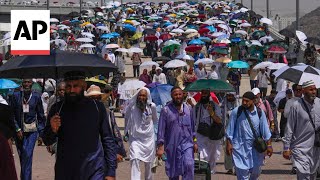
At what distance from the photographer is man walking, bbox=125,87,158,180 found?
13.3 metres

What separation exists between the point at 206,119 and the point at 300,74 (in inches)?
68.6

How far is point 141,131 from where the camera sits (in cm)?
1348

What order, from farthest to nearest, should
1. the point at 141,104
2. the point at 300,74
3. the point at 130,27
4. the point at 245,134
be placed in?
the point at 130,27 < the point at 141,104 < the point at 300,74 < the point at 245,134

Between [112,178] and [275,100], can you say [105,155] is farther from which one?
[275,100]

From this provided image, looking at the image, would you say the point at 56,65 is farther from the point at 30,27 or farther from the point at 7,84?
the point at 7,84

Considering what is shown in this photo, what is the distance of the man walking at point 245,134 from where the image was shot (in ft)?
39.6

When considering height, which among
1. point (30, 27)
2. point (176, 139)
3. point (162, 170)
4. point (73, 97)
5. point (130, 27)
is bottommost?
point (162, 170)

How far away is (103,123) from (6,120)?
94 centimetres

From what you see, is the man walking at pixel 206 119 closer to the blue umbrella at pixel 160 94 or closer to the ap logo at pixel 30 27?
the blue umbrella at pixel 160 94

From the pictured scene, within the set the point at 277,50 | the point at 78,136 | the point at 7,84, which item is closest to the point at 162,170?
the point at 7,84

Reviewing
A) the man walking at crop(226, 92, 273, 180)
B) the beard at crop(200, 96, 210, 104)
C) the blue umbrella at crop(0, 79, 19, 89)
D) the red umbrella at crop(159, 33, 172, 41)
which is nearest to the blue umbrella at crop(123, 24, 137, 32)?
the red umbrella at crop(159, 33, 172, 41)

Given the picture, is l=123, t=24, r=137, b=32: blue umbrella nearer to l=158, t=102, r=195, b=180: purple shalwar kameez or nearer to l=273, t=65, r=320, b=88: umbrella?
l=273, t=65, r=320, b=88: umbrella

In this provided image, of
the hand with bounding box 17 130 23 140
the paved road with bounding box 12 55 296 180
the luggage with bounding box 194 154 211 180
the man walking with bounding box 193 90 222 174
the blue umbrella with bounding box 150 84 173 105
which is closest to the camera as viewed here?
the luggage with bounding box 194 154 211 180

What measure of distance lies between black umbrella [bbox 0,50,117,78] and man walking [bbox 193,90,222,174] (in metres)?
4.32
